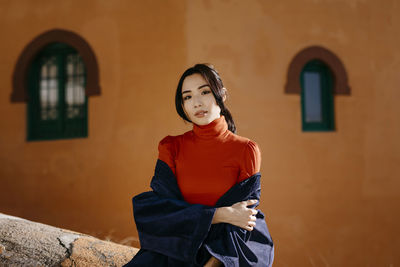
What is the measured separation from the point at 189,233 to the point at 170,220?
11 centimetres

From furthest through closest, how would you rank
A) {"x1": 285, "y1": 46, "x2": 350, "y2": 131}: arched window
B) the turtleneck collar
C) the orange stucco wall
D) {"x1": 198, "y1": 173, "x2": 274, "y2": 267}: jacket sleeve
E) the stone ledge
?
{"x1": 285, "y1": 46, "x2": 350, "y2": 131}: arched window → the orange stucco wall → the stone ledge → the turtleneck collar → {"x1": 198, "y1": 173, "x2": 274, "y2": 267}: jacket sleeve

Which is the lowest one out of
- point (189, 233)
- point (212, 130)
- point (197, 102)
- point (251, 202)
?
point (189, 233)

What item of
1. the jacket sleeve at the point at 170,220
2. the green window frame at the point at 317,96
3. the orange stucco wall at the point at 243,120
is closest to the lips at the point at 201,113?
the jacket sleeve at the point at 170,220

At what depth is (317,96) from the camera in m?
6.08

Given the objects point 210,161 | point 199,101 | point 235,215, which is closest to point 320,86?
point 199,101

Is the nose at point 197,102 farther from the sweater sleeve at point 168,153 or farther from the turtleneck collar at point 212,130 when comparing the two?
the sweater sleeve at point 168,153

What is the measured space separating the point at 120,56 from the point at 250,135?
7.24ft

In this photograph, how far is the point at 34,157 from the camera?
5.98 meters

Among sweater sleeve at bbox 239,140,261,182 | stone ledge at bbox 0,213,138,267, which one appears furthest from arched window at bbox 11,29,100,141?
sweater sleeve at bbox 239,140,261,182

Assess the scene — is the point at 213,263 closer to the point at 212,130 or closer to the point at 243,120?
the point at 212,130

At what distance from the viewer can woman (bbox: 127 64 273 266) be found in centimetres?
173

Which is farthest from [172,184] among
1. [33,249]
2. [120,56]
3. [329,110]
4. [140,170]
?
[329,110]

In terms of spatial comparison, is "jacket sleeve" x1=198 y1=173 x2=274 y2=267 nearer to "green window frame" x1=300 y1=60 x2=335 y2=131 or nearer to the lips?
the lips

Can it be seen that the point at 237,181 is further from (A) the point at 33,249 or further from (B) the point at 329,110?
(B) the point at 329,110
